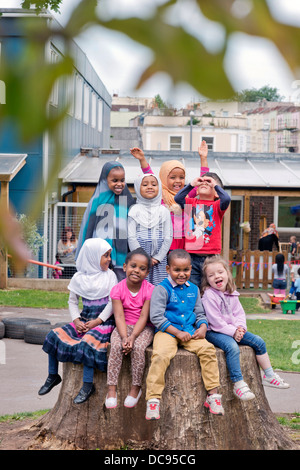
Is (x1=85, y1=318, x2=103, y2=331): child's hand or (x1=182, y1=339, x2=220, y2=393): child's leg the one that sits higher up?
(x1=85, y1=318, x2=103, y2=331): child's hand

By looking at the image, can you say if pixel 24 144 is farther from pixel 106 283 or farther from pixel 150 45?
Answer: pixel 106 283

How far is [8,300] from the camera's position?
12.8m

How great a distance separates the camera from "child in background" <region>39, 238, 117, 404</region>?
406cm

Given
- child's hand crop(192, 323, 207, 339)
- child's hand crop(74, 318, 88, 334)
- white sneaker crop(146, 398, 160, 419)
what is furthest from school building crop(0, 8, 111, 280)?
child's hand crop(74, 318, 88, 334)

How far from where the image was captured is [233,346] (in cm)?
398

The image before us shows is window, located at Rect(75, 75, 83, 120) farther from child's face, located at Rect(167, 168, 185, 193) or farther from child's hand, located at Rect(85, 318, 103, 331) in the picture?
child's face, located at Rect(167, 168, 185, 193)

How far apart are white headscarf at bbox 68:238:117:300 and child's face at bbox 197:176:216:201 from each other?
0.71m

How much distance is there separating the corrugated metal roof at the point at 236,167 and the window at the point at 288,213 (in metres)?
1.75

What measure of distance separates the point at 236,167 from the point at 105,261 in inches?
606

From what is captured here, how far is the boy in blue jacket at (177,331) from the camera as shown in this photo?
3.77 meters

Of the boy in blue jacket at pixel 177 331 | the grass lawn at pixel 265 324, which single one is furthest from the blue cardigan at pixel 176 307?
the grass lawn at pixel 265 324

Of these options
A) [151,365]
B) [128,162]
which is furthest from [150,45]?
[128,162]

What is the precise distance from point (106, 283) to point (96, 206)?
0.55 m

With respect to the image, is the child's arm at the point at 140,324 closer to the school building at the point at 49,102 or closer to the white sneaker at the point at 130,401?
the white sneaker at the point at 130,401
